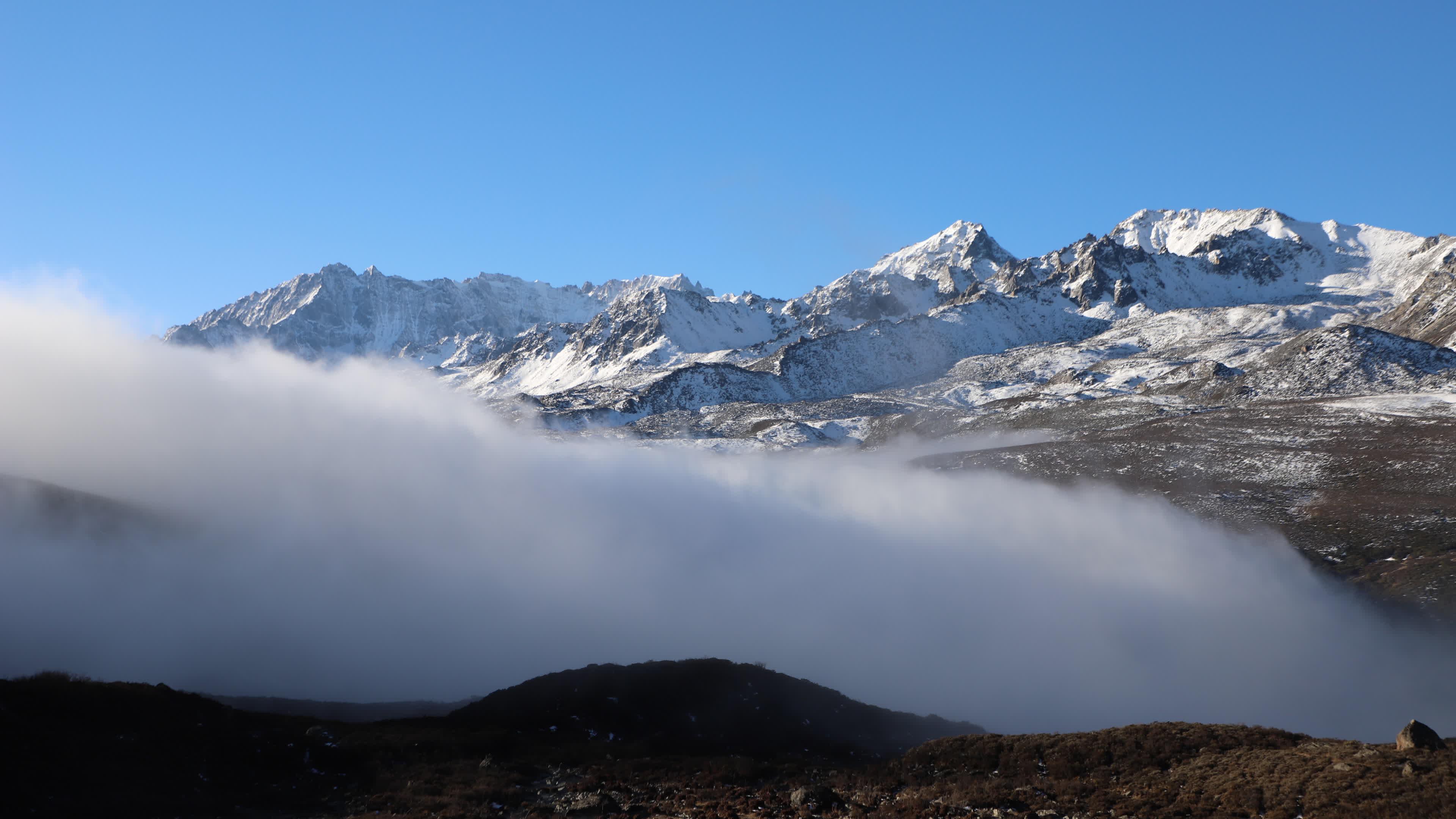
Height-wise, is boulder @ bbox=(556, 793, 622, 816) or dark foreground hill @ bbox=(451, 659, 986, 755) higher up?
dark foreground hill @ bbox=(451, 659, 986, 755)

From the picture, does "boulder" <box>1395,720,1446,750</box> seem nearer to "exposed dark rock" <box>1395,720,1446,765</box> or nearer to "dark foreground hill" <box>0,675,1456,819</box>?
"exposed dark rock" <box>1395,720,1446,765</box>

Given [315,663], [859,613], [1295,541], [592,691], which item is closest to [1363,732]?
[1295,541]

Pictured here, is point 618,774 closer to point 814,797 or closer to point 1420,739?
point 814,797

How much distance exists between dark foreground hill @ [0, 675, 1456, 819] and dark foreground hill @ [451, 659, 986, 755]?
6.38 m

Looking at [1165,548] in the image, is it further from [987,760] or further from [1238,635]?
[987,760]

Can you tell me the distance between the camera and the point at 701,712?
6081 cm

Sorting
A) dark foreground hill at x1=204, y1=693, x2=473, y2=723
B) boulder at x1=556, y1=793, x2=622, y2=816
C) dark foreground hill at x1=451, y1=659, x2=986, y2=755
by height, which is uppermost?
dark foreground hill at x1=451, y1=659, x2=986, y2=755

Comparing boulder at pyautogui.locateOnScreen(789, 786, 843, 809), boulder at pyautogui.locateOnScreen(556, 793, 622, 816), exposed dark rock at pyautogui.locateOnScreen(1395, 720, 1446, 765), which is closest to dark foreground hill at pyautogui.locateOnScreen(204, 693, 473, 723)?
boulder at pyautogui.locateOnScreen(556, 793, 622, 816)

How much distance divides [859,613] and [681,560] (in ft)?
145

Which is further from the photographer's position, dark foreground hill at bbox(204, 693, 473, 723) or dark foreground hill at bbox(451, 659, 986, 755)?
dark foreground hill at bbox(204, 693, 473, 723)

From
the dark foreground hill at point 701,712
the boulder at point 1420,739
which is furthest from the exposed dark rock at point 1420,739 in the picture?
the dark foreground hill at point 701,712

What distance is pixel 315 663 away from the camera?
122 metres

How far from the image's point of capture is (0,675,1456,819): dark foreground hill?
32.5 metres

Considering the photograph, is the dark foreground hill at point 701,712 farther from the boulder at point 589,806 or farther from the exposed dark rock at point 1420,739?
the exposed dark rock at point 1420,739
